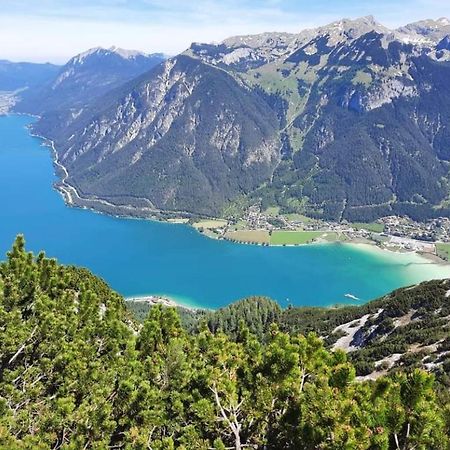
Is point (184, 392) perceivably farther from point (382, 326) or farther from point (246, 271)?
point (246, 271)

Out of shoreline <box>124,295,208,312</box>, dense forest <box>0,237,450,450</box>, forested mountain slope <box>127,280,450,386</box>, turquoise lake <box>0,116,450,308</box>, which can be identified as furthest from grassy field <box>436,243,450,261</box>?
dense forest <box>0,237,450,450</box>

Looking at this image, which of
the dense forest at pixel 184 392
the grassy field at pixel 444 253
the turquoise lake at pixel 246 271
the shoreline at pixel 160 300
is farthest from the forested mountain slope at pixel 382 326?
the grassy field at pixel 444 253

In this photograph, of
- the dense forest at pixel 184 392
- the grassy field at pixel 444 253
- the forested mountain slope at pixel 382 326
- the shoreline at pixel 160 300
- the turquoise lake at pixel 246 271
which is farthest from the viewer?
the grassy field at pixel 444 253

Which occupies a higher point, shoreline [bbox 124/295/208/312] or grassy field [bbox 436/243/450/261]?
shoreline [bbox 124/295/208/312]

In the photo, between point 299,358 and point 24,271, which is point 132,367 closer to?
point 299,358

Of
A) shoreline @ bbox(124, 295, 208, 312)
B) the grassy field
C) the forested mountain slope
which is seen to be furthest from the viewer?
the grassy field

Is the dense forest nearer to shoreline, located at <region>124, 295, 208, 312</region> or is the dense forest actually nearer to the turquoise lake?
shoreline, located at <region>124, 295, 208, 312</region>

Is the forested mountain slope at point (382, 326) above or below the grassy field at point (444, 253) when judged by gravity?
above

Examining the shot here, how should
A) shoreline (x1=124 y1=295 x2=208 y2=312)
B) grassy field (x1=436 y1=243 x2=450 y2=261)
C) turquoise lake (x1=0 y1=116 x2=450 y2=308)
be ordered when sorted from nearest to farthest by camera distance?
shoreline (x1=124 y1=295 x2=208 y2=312) < turquoise lake (x1=0 y1=116 x2=450 y2=308) < grassy field (x1=436 y1=243 x2=450 y2=261)

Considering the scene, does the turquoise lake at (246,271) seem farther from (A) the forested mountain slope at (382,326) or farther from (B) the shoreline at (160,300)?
(A) the forested mountain slope at (382,326)
